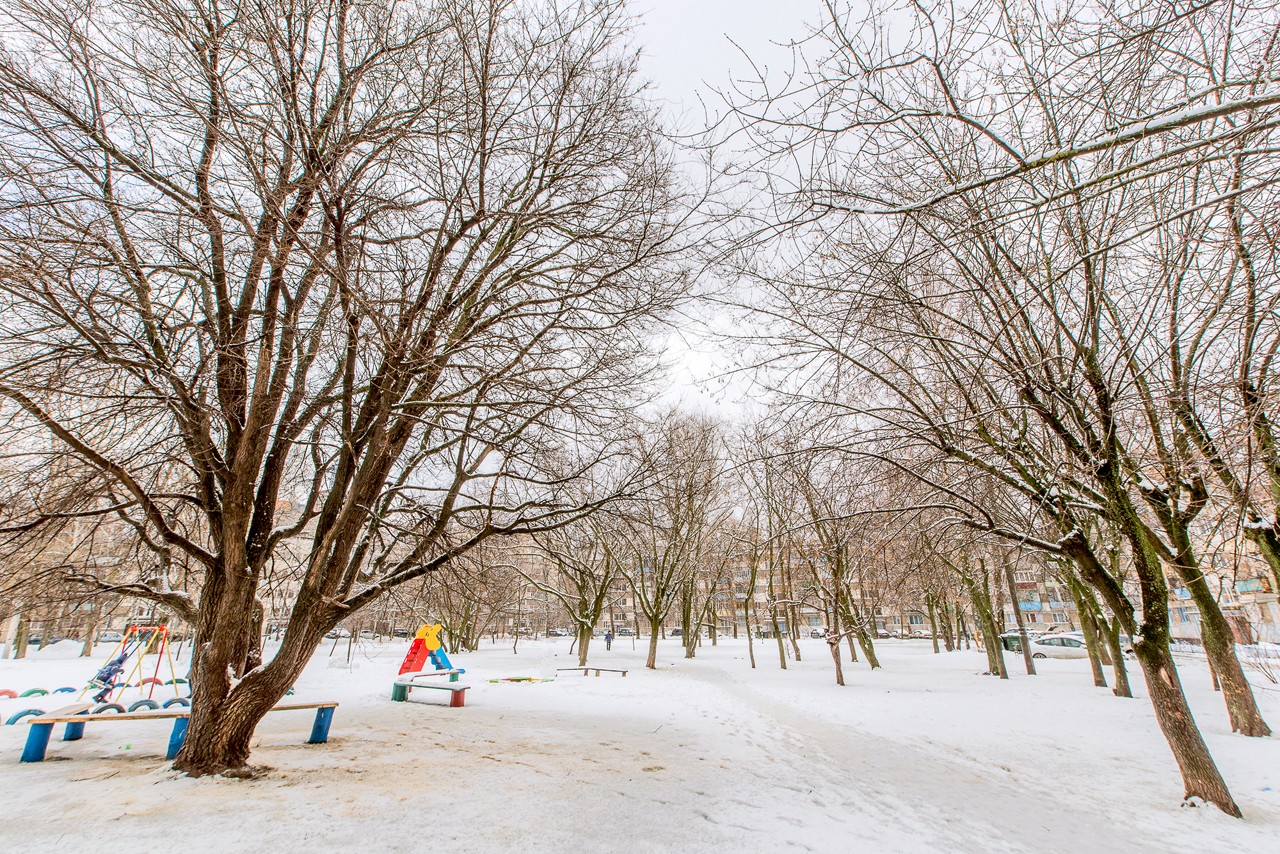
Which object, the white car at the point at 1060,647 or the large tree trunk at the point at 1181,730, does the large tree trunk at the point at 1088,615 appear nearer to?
the large tree trunk at the point at 1181,730

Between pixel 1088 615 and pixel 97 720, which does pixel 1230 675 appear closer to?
pixel 1088 615

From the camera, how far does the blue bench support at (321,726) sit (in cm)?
718

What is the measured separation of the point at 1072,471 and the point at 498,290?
6.97 m

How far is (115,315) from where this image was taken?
16.2 feet

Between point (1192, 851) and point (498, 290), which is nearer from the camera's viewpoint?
point (1192, 851)

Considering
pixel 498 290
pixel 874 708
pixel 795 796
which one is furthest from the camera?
pixel 874 708

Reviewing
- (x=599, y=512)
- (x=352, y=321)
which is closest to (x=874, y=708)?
(x=599, y=512)

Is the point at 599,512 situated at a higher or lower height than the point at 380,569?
higher

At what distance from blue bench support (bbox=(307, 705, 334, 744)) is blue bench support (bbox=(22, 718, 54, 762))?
8.33 ft

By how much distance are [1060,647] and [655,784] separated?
31.1m

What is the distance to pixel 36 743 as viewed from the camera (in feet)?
20.1

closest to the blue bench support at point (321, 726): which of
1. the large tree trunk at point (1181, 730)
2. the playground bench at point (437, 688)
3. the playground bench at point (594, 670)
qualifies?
the playground bench at point (437, 688)

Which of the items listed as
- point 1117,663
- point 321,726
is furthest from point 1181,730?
point 1117,663

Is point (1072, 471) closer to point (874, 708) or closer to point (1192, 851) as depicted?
point (1192, 851)
